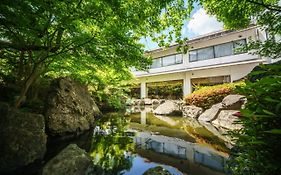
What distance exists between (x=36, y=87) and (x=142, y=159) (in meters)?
7.70

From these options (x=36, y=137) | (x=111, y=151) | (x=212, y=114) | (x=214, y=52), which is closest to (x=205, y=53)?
(x=214, y=52)

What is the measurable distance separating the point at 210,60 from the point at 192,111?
8.64 m

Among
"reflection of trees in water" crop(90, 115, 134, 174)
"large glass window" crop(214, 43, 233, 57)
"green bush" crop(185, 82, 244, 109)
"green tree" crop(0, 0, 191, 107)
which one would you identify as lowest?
"reflection of trees in water" crop(90, 115, 134, 174)

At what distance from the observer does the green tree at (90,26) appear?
5168 mm

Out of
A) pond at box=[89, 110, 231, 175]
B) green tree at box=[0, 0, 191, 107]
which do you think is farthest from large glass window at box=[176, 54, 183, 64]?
green tree at box=[0, 0, 191, 107]

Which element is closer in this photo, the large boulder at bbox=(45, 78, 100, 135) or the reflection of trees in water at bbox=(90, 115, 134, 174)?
the reflection of trees in water at bbox=(90, 115, 134, 174)

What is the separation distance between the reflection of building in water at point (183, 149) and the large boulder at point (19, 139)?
3767mm

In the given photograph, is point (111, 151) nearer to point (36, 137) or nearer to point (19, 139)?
point (36, 137)

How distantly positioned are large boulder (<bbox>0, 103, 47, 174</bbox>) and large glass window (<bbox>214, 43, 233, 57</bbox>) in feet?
65.0

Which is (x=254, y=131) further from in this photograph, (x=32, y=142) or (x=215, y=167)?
(x=32, y=142)

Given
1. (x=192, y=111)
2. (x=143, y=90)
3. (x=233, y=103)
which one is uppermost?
(x=143, y=90)

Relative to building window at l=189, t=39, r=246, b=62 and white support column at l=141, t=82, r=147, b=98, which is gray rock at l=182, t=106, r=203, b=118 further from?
white support column at l=141, t=82, r=147, b=98

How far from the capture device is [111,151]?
25.4 ft

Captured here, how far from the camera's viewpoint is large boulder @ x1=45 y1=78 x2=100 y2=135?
29.6ft
